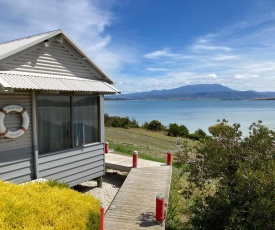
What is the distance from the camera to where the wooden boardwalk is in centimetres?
694

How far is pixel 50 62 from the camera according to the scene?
861 cm

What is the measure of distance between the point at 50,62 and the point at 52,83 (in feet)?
3.44

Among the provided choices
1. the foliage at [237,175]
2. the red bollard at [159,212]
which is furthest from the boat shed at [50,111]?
the foliage at [237,175]

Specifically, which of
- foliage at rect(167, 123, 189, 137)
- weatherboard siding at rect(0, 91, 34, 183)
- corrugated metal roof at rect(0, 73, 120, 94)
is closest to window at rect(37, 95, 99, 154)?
weatherboard siding at rect(0, 91, 34, 183)

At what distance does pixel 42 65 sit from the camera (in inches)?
329

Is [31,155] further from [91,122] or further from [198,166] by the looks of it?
[198,166]

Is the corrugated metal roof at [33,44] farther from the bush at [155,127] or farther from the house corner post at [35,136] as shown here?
the bush at [155,127]

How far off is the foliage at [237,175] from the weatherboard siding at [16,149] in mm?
4349

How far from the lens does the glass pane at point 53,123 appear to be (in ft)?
26.8

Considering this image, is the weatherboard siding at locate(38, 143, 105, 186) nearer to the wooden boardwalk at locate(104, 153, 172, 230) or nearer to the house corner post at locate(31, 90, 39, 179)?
the house corner post at locate(31, 90, 39, 179)

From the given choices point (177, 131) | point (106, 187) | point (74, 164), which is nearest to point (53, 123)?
point (74, 164)

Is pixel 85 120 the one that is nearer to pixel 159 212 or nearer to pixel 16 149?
pixel 16 149

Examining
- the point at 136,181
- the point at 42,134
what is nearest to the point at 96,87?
the point at 42,134

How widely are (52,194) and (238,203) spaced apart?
4.16 metres
